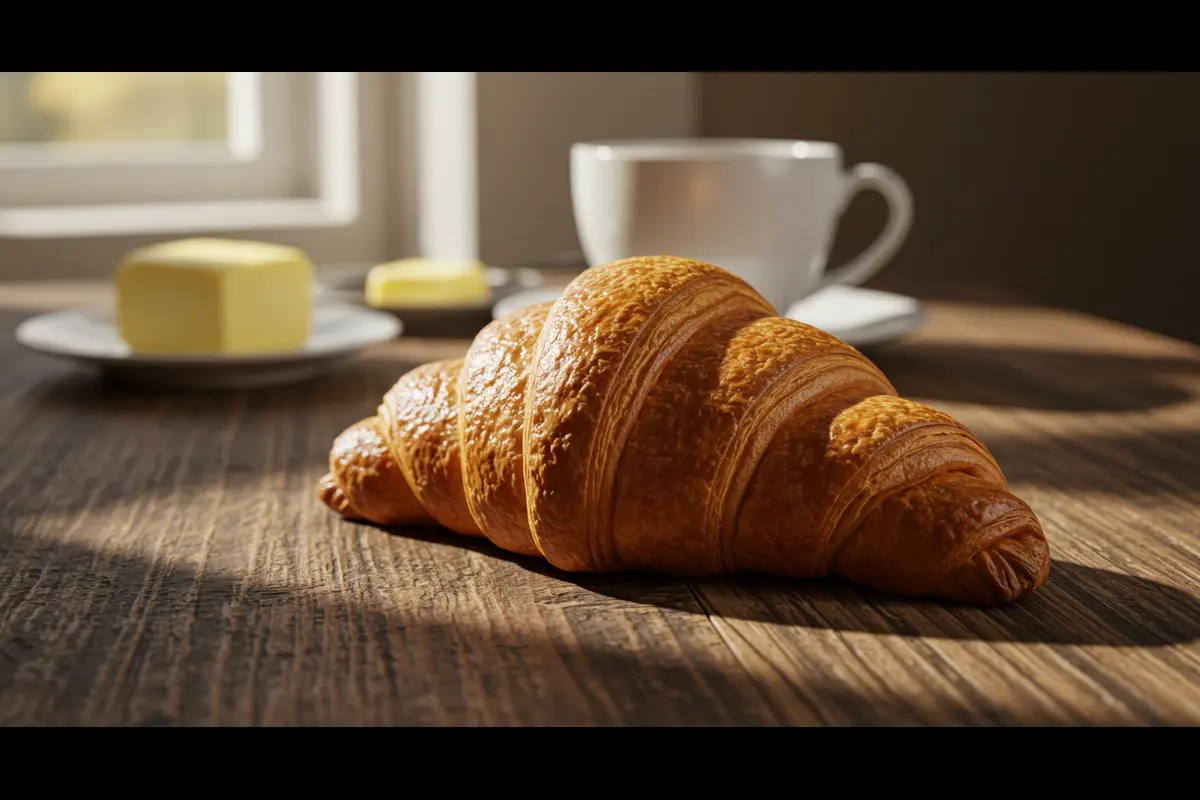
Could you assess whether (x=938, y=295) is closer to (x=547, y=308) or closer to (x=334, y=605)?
(x=547, y=308)

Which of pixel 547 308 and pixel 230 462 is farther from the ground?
pixel 547 308

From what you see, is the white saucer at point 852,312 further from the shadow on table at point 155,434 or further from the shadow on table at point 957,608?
the shadow on table at point 957,608

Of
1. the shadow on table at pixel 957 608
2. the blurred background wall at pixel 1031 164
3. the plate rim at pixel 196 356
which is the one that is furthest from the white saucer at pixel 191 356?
the blurred background wall at pixel 1031 164

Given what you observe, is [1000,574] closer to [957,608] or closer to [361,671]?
[957,608]

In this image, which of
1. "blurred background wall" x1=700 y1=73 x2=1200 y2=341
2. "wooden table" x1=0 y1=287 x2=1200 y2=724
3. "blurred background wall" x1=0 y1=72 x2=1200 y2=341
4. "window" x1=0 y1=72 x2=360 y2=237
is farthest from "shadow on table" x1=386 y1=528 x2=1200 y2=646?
"window" x1=0 y1=72 x2=360 y2=237

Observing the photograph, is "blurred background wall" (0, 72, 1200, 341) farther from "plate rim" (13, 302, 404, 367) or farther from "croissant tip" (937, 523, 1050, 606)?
"croissant tip" (937, 523, 1050, 606)

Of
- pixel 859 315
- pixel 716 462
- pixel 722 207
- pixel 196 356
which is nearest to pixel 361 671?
pixel 716 462
